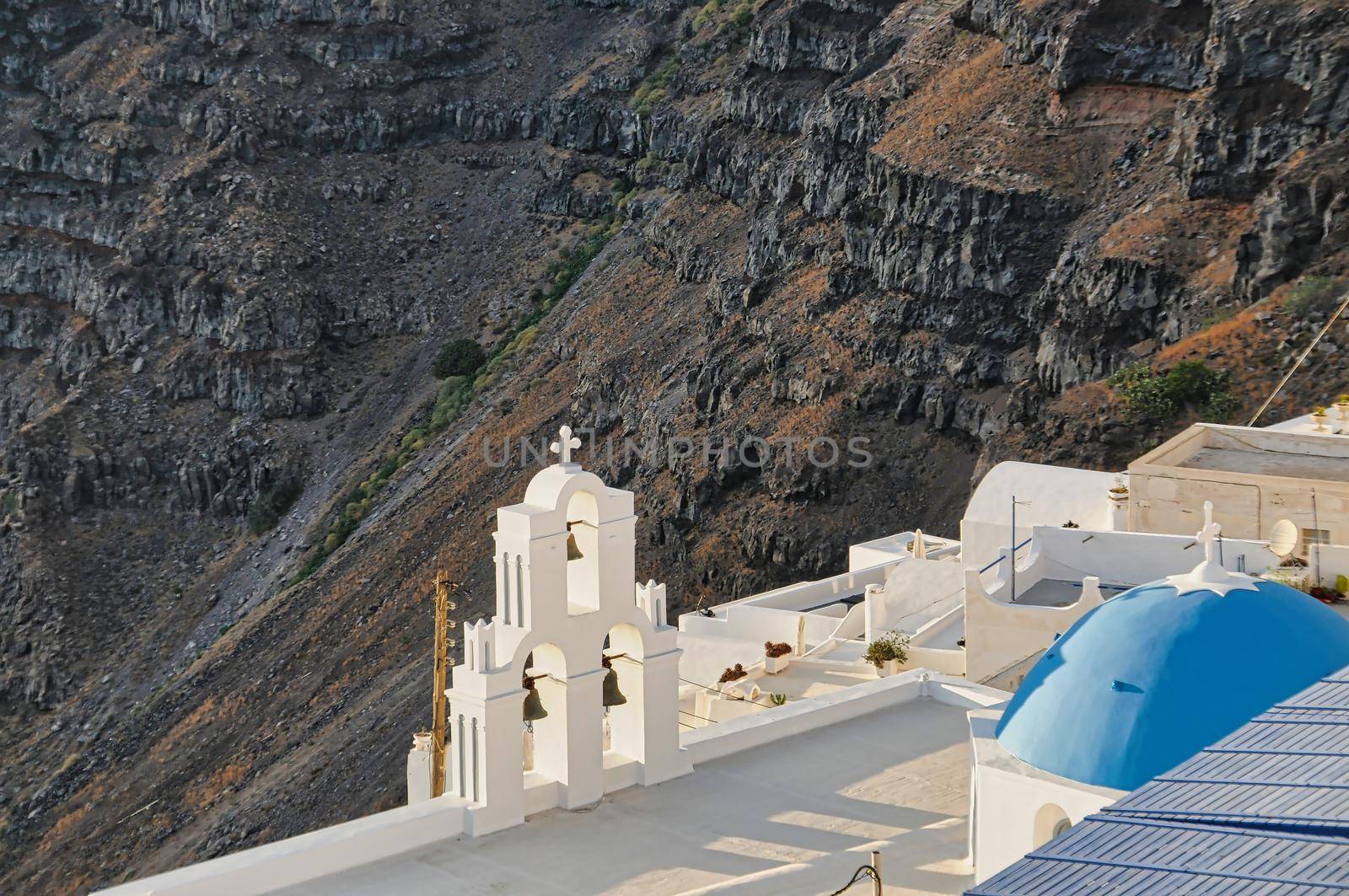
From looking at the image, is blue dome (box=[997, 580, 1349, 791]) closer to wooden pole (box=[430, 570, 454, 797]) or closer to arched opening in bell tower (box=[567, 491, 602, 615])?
arched opening in bell tower (box=[567, 491, 602, 615])

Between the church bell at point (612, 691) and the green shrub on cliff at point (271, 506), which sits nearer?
the church bell at point (612, 691)

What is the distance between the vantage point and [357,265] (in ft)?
310

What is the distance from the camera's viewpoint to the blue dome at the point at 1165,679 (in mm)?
16391

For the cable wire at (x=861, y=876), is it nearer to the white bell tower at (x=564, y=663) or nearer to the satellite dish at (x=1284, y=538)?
the white bell tower at (x=564, y=663)

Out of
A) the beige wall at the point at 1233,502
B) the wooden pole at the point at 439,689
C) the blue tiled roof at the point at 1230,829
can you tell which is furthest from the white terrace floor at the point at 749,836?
the beige wall at the point at 1233,502

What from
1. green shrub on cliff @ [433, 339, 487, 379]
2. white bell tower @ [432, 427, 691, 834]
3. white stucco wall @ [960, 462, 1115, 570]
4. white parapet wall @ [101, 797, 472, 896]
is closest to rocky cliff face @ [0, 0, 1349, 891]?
green shrub on cliff @ [433, 339, 487, 379]

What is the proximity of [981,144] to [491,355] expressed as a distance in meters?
32.2

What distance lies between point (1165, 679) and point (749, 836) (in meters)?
4.17

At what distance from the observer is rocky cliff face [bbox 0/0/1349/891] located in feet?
181

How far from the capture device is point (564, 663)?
18.0 m

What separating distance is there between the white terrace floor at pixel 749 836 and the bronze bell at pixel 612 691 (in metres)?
0.92

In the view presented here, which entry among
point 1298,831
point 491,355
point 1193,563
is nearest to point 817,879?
point 1298,831

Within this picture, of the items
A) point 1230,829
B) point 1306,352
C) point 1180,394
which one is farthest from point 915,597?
point 1230,829

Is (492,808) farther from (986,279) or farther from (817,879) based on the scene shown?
(986,279)
